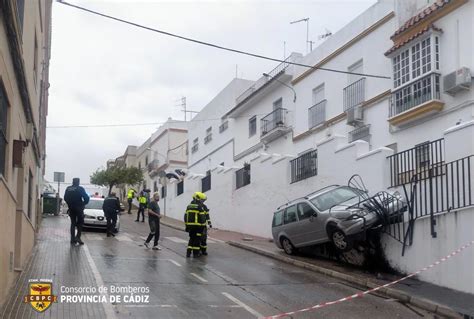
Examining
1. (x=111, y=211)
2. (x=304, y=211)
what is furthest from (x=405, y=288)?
(x=111, y=211)

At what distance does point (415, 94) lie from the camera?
1609 cm

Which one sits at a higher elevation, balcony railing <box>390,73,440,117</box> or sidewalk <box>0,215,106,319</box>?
balcony railing <box>390,73,440,117</box>

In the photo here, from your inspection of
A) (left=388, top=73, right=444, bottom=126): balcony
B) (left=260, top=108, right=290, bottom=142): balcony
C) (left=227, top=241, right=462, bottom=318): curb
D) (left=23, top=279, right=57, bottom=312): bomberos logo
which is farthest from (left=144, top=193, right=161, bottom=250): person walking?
(left=260, top=108, right=290, bottom=142): balcony

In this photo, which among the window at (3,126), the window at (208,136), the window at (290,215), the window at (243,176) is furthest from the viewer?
the window at (208,136)

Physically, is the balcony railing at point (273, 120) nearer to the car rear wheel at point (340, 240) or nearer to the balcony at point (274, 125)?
the balcony at point (274, 125)

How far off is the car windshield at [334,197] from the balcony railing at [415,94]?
3.60m

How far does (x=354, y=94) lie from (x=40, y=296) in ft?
44.8

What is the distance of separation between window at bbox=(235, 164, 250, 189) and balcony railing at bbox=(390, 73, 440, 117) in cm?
807

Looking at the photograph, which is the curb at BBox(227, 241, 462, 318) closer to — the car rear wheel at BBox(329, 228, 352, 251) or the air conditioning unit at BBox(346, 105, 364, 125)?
the car rear wheel at BBox(329, 228, 352, 251)

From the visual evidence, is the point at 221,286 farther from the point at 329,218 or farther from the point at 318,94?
the point at 318,94

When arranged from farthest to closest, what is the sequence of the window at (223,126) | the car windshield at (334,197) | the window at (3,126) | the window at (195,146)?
the window at (195,146), the window at (223,126), the car windshield at (334,197), the window at (3,126)

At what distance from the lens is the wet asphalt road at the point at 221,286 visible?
861 centimetres

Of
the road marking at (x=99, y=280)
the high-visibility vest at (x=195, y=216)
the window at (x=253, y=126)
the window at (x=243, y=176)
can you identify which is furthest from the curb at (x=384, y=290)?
the window at (x=253, y=126)

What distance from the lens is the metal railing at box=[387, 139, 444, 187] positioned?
1224 cm
